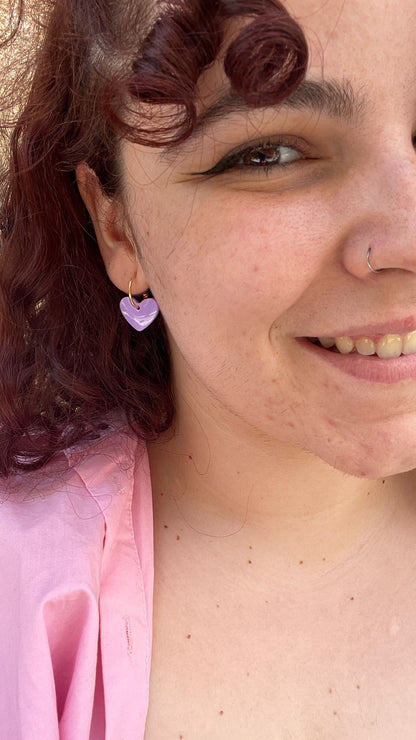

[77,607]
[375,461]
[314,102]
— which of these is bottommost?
[77,607]

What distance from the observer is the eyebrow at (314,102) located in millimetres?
1317

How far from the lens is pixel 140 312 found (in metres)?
1.79

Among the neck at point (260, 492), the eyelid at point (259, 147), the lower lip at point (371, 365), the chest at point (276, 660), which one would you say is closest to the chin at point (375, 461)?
the lower lip at point (371, 365)

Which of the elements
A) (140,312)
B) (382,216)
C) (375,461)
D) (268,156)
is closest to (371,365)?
(375,461)

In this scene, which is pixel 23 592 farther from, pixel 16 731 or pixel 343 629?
pixel 343 629

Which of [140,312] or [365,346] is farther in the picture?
[140,312]

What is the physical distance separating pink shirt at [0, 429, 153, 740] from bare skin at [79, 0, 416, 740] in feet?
0.23

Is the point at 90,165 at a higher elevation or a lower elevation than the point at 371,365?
higher

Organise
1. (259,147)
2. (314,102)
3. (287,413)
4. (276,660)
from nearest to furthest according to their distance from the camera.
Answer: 1. (314,102)
2. (259,147)
3. (287,413)
4. (276,660)

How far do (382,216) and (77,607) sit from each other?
0.84m

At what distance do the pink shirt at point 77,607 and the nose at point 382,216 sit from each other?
2.28 feet

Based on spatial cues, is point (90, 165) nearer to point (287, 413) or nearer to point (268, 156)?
point (268, 156)

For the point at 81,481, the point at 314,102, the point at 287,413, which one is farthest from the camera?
the point at 81,481

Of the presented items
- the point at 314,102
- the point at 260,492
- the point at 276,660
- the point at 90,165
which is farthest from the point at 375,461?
the point at 90,165
